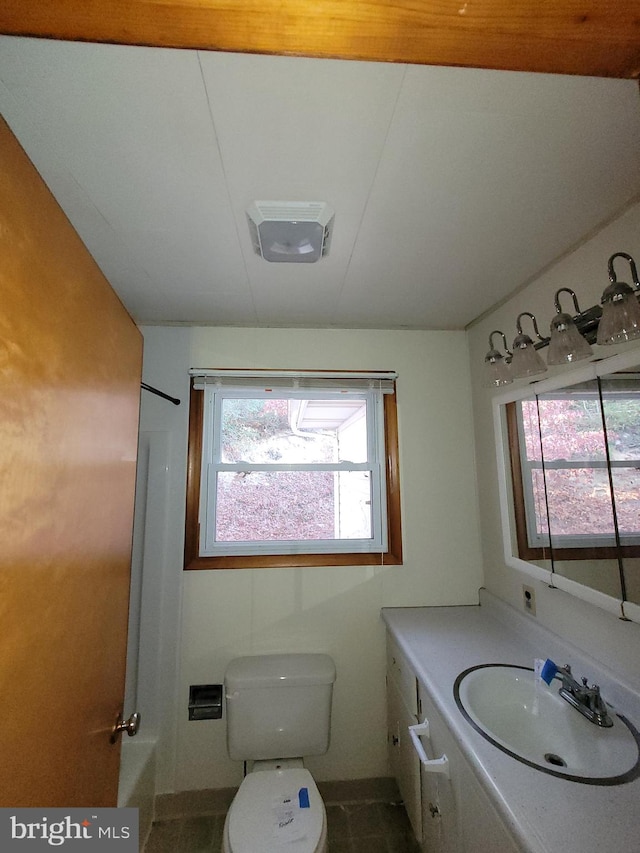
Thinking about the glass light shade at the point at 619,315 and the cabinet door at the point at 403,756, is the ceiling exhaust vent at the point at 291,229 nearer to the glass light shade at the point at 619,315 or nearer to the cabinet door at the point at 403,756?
the glass light shade at the point at 619,315

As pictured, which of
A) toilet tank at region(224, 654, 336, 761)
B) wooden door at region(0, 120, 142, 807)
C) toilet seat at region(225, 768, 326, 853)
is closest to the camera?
wooden door at region(0, 120, 142, 807)

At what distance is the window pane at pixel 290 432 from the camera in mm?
1981

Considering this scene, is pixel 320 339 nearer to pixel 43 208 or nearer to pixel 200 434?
pixel 200 434

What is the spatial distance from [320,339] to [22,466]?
5.33ft

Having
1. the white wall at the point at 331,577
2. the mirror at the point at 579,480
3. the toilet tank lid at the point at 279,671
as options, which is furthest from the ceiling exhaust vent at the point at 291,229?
the toilet tank lid at the point at 279,671

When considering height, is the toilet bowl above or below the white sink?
below

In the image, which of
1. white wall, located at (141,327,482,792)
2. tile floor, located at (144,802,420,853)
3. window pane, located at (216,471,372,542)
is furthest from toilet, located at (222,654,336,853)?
window pane, located at (216,471,372,542)

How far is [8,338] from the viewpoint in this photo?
0.52m

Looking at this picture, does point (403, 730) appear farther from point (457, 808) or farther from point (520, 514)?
A: point (520, 514)

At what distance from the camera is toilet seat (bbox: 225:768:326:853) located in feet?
3.79

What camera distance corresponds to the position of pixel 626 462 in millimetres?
1107

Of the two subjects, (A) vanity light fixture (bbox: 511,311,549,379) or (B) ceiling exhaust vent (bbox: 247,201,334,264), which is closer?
(B) ceiling exhaust vent (bbox: 247,201,334,264)

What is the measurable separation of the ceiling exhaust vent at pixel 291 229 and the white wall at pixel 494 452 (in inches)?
35.2

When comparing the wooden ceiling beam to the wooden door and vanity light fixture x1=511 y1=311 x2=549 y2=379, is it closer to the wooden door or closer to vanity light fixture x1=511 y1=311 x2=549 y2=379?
the wooden door
